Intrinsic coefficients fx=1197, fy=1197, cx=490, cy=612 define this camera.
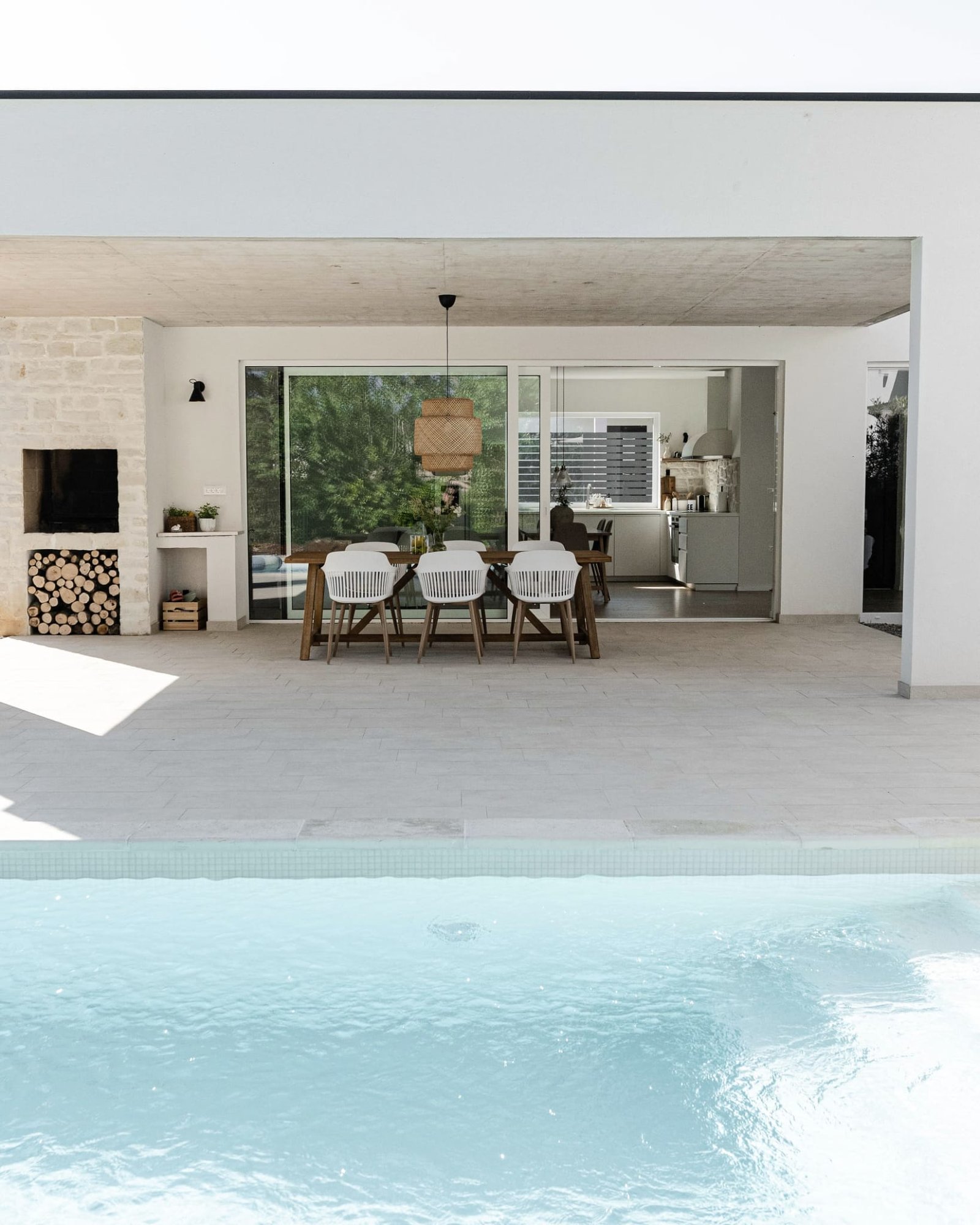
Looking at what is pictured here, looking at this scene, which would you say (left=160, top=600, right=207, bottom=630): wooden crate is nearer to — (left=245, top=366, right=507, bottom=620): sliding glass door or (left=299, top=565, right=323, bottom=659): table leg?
(left=245, top=366, right=507, bottom=620): sliding glass door

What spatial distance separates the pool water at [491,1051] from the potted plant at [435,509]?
525 cm

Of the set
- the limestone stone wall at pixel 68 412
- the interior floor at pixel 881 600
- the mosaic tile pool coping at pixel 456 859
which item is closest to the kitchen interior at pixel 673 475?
the interior floor at pixel 881 600

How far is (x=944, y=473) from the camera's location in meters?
6.79

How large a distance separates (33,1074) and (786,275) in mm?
6782

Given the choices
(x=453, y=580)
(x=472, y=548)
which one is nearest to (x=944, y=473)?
(x=453, y=580)

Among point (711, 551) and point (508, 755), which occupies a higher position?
point (711, 551)

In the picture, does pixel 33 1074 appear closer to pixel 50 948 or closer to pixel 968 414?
pixel 50 948

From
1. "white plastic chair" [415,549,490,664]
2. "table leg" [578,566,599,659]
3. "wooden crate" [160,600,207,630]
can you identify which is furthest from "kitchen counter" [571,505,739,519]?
"white plastic chair" [415,549,490,664]

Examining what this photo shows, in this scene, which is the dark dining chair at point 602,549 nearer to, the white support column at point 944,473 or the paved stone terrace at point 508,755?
the paved stone terrace at point 508,755

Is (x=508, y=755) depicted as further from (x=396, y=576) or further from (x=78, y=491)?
(x=78, y=491)

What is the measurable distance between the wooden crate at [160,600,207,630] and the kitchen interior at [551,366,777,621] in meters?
4.52

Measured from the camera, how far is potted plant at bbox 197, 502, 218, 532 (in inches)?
409

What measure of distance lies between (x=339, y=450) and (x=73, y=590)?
262cm

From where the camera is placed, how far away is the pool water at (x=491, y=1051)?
8.36 feet
